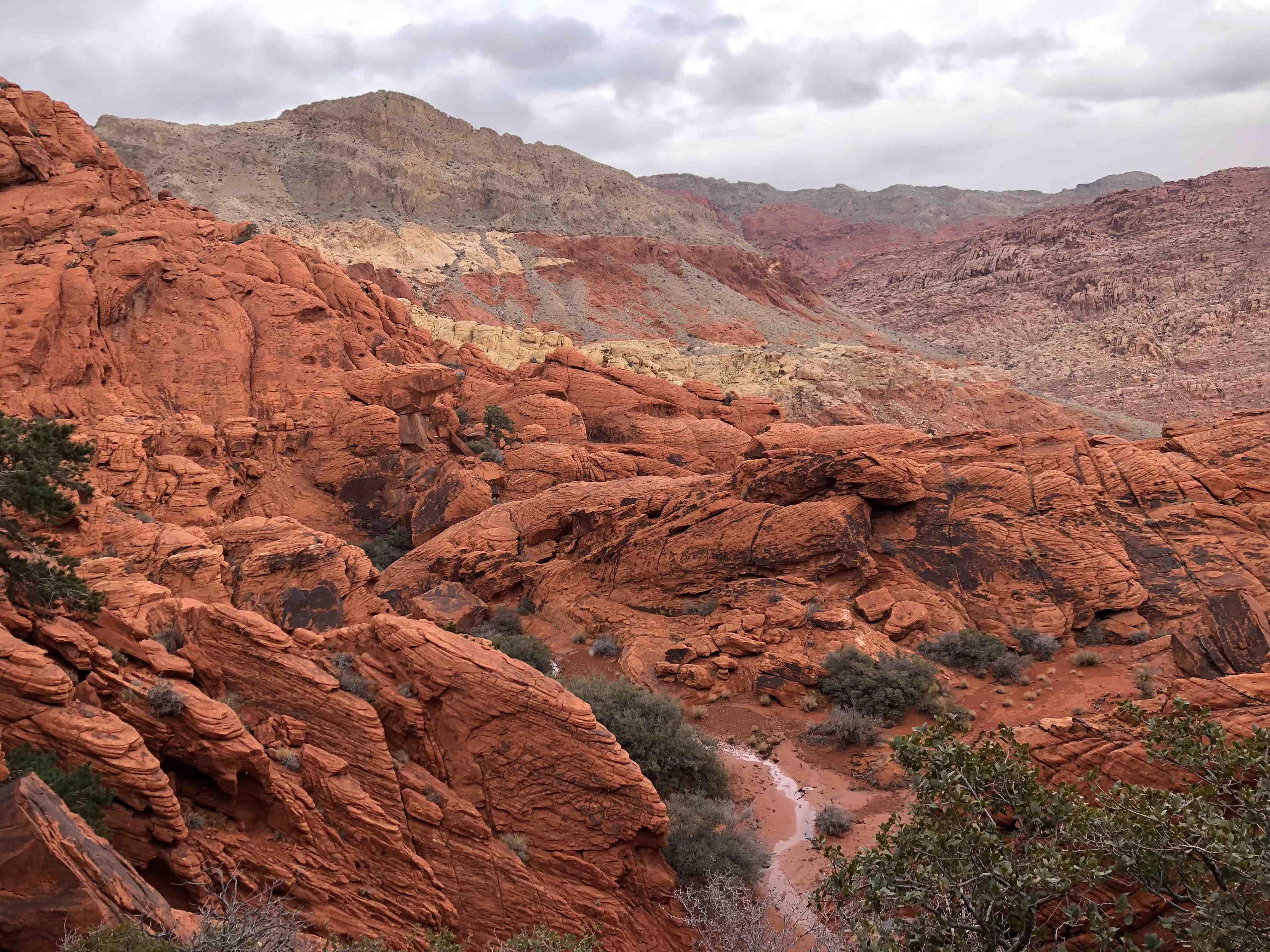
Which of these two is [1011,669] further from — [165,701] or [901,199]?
[901,199]

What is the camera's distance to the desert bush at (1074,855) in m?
4.77

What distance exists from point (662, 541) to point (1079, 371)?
65.1 m

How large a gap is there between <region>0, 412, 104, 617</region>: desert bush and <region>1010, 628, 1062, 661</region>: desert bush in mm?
18217

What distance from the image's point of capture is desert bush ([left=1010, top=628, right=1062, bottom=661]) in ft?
55.3

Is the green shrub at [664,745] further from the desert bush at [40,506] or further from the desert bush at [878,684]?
the desert bush at [40,506]

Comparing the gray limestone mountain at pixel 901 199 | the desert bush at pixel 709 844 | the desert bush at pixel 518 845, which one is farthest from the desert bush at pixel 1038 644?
the gray limestone mountain at pixel 901 199

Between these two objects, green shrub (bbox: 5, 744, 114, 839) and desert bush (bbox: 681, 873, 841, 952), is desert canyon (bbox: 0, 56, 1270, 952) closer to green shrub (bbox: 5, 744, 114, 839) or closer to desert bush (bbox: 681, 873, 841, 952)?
green shrub (bbox: 5, 744, 114, 839)

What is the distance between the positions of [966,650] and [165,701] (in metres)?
16.2

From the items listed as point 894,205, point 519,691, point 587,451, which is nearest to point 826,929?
point 519,691

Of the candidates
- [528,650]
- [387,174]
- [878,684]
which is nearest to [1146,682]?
[878,684]

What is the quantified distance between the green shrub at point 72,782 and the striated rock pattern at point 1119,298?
69660 millimetres

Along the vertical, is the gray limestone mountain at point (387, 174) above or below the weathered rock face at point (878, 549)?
above

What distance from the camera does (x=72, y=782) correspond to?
650 centimetres

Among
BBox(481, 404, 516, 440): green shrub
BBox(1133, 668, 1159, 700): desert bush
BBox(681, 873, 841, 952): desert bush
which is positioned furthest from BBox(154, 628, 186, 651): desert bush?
BBox(481, 404, 516, 440): green shrub
